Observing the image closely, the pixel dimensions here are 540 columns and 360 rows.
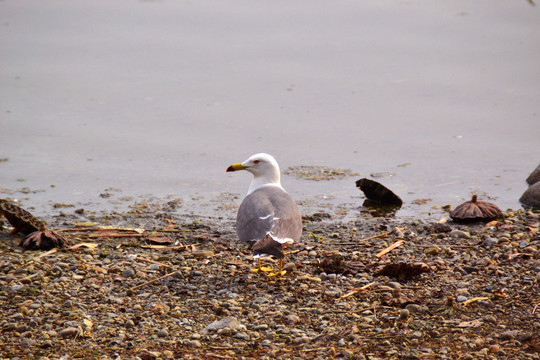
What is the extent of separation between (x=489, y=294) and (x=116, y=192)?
14.8ft

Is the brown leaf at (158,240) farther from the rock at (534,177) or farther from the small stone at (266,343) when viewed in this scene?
the rock at (534,177)

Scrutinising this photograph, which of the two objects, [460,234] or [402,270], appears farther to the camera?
[460,234]

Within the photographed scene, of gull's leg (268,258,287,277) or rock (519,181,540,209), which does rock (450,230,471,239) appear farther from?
gull's leg (268,258,287,277)

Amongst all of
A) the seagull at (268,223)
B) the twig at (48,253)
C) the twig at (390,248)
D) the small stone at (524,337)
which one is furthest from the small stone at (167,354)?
the twig at (390,248)

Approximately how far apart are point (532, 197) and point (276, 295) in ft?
13.2

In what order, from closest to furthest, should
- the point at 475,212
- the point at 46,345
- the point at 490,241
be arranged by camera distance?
the point at 46,345 → the point at 490,241 → the point at 475,212

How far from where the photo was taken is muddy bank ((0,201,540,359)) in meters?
4.66

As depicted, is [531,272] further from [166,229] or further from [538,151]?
[538,151]

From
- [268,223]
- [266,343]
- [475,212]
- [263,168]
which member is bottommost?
[266,343]

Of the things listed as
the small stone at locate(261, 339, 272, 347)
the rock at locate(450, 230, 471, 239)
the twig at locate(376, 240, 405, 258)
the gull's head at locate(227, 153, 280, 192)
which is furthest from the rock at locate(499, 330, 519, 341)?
the gull's head at locate(227, 153, 280, 192)

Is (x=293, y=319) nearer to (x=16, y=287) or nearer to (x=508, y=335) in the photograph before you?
(x=508, y=335)

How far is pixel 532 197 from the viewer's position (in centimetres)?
825

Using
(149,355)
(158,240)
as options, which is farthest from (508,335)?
(158,240)

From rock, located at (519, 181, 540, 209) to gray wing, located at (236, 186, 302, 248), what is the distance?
332 cm
